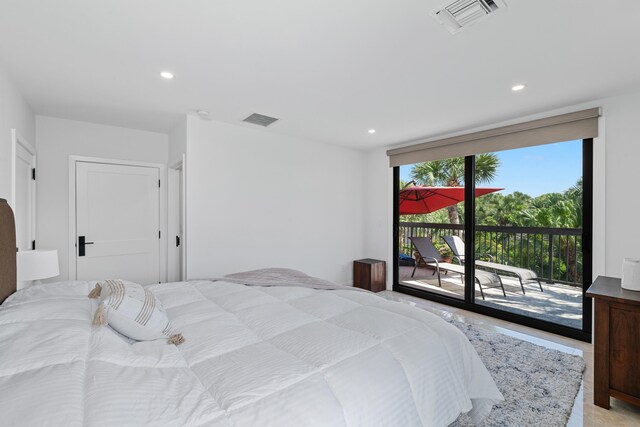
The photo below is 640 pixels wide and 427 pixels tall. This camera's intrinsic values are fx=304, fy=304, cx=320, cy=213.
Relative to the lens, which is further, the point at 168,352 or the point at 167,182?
the point at 167,182

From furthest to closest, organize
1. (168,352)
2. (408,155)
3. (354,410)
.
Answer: (408,155) < (168,352) < (354,410)

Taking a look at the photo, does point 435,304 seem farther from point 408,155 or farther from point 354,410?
point 354,410

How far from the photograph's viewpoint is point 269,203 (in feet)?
13.4

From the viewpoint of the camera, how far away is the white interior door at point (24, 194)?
2.70m

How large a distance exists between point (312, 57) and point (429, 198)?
3.20m

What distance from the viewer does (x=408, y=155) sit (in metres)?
4.52

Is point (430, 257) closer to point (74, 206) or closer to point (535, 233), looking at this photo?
point (535, 233)

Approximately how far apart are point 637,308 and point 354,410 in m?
2.06

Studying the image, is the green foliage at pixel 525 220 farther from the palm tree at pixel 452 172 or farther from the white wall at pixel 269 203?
the white wall at pixel 269 203

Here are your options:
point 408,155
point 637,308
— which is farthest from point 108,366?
point 408,155

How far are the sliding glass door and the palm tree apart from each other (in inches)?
0.5

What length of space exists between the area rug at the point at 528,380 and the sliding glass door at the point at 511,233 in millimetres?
730

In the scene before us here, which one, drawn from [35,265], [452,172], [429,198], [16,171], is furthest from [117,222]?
[452,172]

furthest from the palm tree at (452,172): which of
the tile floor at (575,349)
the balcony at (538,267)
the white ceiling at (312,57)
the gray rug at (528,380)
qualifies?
the gray rug at (528,380)
